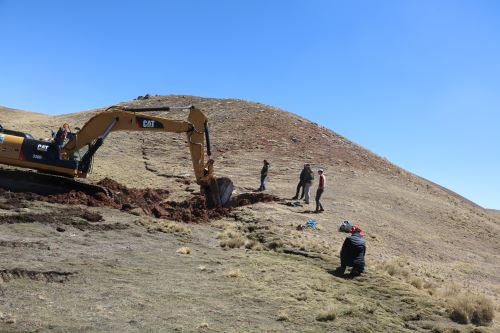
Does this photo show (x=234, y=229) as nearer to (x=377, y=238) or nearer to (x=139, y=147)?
(x=377, y=238)

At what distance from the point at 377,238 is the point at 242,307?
10309 millimetres

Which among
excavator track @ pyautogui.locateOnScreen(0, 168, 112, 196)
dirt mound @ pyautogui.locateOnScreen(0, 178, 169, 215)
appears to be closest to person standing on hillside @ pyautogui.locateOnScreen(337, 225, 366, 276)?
dirt mound @ pyautogui.locateOnScreen(0, 178, 169, 215)

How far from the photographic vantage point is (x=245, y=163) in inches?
1378

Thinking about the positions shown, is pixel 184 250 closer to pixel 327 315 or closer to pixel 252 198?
pixel 327 315

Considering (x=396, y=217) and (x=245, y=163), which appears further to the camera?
(x=245, y=163)

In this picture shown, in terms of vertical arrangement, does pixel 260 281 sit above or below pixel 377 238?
below

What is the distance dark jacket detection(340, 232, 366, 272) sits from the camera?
527 inches

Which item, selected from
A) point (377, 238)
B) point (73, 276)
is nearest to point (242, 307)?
point (73, 276)

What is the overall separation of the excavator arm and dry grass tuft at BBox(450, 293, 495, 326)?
1230 cm

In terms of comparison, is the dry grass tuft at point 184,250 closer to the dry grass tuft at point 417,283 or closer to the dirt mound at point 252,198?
the dry grass tuft at point 417,283

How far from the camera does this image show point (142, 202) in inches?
875

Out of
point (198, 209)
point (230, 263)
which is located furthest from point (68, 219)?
point (198, 209)

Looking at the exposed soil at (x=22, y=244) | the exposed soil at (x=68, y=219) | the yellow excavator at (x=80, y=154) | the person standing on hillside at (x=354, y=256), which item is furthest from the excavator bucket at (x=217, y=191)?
the exposed soil at (x=22, y=244)

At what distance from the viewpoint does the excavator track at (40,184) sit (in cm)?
2021
